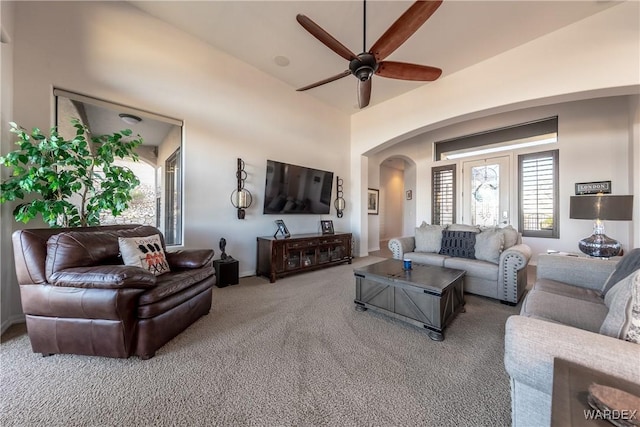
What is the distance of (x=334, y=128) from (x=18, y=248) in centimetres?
498

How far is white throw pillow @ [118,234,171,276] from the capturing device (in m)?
2.07

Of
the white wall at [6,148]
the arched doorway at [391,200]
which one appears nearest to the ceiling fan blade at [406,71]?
the white wall at [6,148]

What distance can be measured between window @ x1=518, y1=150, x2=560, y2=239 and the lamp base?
1981 millimetres

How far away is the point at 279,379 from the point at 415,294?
52.3 inches

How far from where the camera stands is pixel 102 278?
1618 mm

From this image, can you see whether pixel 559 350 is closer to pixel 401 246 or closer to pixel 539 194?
pixel 401 246

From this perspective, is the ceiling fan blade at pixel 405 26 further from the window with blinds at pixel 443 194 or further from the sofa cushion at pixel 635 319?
the window with blinds at pixel 443 194

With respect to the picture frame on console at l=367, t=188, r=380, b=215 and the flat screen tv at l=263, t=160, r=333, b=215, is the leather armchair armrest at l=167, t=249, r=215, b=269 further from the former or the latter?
the picture frame on console at l=367, t=188, r=380, b=215

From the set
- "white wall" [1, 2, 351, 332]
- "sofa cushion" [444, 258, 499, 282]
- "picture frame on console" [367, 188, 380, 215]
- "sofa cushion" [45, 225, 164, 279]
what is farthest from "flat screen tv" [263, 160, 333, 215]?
"sofa cushion" [444, 258, 499, 282]

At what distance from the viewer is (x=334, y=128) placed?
5.36 meters

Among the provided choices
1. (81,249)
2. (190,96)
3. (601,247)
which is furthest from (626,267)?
(190,96)

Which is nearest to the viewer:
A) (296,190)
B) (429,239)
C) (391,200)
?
(429,239)

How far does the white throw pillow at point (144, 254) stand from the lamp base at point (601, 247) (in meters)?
4.63

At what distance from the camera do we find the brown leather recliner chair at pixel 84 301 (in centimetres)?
163
